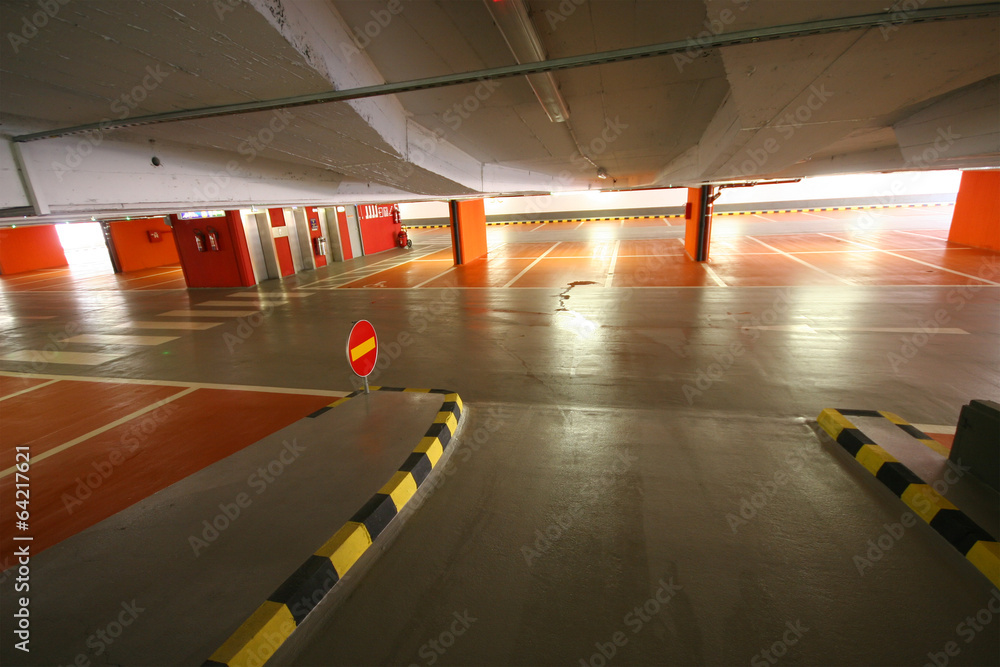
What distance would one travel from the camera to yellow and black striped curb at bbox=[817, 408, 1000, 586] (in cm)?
260

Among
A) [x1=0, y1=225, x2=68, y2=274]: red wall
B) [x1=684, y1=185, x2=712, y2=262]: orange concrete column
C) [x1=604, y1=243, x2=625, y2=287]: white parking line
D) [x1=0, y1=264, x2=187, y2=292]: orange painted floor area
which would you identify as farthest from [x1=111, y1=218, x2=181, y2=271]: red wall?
[x1=684, y1=185, x2=712, y2=262]: orange concrete column

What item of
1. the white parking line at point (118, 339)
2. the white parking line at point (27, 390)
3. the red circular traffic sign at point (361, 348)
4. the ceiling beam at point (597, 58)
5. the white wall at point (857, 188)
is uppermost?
the ceiling beam at point (597, 58)

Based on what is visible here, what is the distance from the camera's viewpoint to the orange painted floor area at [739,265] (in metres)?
11.3

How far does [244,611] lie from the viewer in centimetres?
240

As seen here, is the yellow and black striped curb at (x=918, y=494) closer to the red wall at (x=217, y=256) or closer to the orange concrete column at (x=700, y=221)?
the orange concrete column at (x=700, y=221)

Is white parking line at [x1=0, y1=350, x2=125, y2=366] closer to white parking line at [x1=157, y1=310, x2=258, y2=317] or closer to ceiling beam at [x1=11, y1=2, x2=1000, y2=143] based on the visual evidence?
white parking line at [x1=157, y1=310, x2=258, y2=317]

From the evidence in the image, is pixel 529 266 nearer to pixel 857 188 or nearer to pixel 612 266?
pixel 612 266

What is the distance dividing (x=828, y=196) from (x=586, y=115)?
29.6 meters

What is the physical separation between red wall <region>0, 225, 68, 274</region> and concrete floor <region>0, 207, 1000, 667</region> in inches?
732

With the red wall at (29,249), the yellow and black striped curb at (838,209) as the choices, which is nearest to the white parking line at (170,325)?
the red wall at (29,249)

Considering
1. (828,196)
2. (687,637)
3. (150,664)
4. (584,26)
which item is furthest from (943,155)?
(828,196)

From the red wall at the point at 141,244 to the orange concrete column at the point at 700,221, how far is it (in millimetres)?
21477

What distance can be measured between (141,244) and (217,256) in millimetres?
9081

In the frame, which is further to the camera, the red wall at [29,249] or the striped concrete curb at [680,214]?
the striped concrete curb at [680,214]
